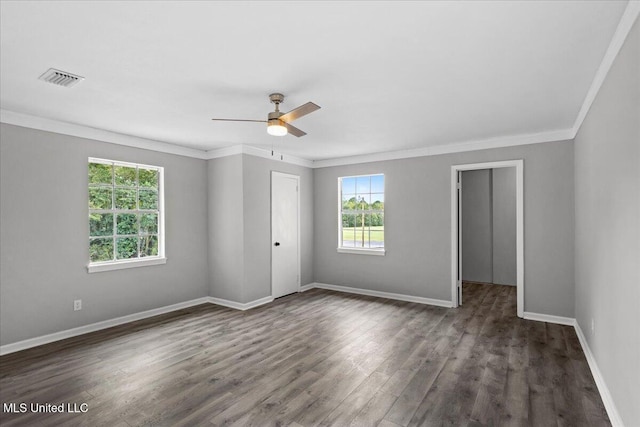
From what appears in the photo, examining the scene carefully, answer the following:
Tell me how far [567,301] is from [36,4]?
19.3 feet

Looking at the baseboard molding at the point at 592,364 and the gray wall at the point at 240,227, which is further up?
the gray wall at the point at 240,227

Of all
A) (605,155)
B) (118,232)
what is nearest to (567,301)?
(605,155)

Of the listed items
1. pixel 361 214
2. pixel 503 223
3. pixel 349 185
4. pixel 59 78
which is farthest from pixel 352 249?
pixel 59 78

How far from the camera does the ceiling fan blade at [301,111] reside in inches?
107

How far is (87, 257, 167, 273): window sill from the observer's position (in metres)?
4.19

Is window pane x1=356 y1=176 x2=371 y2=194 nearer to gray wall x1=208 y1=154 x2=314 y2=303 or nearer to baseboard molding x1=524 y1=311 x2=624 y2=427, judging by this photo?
gray wall x1=208 y1=154 x2=314 y2=303

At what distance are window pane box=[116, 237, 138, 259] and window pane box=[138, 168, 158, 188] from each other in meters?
0.81

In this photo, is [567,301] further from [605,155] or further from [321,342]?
[321,342]

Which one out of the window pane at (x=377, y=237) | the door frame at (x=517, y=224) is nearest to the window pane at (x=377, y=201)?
the window pane at (x=377, y=237)

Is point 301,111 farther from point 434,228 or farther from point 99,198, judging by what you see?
point 434,228

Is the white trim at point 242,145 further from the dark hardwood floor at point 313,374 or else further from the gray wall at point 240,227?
the dark hardwood floor at point 313,374

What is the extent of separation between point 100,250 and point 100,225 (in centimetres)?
33

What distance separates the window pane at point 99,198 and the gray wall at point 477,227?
6.60 meters

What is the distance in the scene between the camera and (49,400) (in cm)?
260
